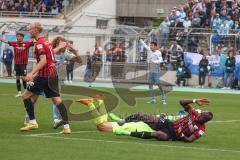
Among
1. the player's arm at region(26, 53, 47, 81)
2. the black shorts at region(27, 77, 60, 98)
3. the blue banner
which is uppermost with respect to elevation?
the player's arm at region(26, 53, 47, 81)

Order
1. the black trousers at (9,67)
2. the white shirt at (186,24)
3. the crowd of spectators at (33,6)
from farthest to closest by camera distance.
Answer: the crowd of spectators at (33,6) → the black trousers at (9,67) → the white shirt at (186,24)

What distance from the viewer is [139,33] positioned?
46.1 m

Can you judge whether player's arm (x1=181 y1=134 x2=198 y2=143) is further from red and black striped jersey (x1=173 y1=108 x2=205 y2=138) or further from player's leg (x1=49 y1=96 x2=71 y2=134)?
player's leg (x1=49 y1=96 x2=71 y2=134)

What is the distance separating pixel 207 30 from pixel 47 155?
32.9 metres

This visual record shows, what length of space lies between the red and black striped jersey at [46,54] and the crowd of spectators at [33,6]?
3764 centimetres

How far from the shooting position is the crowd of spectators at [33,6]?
54241 millimetres

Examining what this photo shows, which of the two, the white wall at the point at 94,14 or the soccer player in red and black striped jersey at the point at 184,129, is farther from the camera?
the white wall at the point at 94,14

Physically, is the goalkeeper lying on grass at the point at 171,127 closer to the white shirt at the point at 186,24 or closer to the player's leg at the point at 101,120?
the player's leg at the point at 101,120

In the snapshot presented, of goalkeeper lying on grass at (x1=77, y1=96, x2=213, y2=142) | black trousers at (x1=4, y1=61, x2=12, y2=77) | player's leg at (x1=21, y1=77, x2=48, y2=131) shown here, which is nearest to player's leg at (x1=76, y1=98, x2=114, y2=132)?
goalkeeper lying on grass at (x1=77, y1=96, x2=213, y2=142)

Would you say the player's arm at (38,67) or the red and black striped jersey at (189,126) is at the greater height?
the player's arm at (38,67)

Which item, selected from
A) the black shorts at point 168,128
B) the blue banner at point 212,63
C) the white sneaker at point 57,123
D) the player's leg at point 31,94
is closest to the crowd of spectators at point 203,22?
the blue banner at point 212,63

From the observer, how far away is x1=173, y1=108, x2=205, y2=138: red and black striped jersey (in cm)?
1509

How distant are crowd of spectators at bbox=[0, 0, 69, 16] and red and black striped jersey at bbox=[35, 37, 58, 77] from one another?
1482 inches

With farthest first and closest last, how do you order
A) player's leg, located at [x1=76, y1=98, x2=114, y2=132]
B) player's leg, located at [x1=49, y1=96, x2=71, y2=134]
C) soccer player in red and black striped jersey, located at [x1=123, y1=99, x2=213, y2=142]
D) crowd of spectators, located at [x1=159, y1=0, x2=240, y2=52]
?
crowd of spectators, located at [x1=159, y1=0, x2=240, y2=52] < player's leg, located at [x1=49, y1=96, x2=71, y2=134] < player's leg, located at [x1=76, y1=98, x2=114, y2=132] < soccer player in red and black striped jersey, located at [x1=123, y1=99, x2=213, y2=142]
